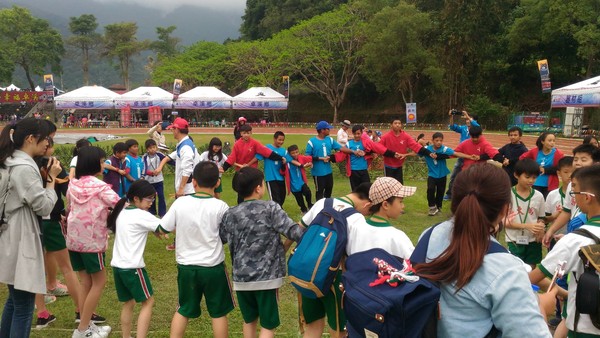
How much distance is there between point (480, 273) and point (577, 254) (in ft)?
3.37

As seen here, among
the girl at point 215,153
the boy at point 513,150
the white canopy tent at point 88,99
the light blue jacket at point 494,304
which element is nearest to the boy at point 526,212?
the boy at point 513,150

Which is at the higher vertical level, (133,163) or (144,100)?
(144,100)

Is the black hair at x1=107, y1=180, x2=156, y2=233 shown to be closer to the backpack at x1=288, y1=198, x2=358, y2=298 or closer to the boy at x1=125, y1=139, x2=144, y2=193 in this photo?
the backpack at x1=288, y1=198, x2=358, y2=298

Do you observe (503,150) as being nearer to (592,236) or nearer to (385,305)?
(592,236)

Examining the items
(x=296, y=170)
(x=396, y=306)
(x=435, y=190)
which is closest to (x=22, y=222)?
(x=396, y=306)

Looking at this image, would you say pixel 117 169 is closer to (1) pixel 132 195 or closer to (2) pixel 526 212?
(1) pixel 132 195

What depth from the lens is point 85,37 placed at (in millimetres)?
79375

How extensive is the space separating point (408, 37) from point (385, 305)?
3776 cm

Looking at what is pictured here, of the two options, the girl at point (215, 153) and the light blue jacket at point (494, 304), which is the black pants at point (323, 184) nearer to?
the girl at point (215, 153)

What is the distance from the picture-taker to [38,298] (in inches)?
184

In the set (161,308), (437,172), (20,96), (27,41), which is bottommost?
(161,308)

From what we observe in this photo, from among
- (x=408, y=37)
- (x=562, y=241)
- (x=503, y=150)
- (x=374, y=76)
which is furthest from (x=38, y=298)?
(x=374, y=76)

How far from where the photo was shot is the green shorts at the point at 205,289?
3.65 meters

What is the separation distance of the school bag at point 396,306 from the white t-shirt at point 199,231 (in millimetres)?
1862
